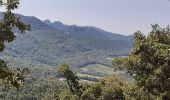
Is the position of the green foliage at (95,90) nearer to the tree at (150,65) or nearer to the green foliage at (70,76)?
the green foliage at (70,76)

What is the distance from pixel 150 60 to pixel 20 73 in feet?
62.9

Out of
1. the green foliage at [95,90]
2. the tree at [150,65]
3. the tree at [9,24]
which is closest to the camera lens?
the tree at [9,24]

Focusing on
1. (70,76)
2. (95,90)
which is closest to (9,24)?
(70,76)

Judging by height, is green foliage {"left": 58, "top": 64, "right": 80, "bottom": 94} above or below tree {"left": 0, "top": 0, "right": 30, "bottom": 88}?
below

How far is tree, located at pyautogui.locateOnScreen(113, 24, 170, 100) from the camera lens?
37031mm

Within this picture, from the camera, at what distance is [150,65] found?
1499 inches

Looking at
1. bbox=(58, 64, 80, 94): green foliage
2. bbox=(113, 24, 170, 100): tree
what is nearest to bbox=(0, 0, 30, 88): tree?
bbox=(113, 24, 170, 100): tree

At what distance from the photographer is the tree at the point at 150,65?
37.0 metres

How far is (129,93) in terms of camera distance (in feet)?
138

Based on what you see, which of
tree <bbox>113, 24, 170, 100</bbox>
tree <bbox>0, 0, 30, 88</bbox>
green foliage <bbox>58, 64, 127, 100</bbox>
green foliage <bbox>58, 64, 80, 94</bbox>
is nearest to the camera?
tree <bbox>0, 0, 30, 88</bbox>

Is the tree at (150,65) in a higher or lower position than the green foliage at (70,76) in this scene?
higher

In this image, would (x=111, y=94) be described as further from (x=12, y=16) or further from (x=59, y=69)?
(x=12, y=16)

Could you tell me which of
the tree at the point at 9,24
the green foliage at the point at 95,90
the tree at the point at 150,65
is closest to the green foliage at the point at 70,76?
the green foliage at the point at 95,90

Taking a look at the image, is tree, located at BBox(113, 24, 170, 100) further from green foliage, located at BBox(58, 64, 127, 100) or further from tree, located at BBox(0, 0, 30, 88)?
green foliage, located at BBox(58, 64, 127, 100)
